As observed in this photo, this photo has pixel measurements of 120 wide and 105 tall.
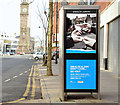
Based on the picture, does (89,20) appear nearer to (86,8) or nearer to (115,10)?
(86,8)

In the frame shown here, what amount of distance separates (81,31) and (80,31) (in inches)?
1.2

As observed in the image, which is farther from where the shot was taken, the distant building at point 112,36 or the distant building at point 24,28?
the distant building at point 24,28

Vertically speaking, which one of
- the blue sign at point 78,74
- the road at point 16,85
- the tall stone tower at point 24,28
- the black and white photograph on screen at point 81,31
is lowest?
the road at point 16,85

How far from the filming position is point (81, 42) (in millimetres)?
8266

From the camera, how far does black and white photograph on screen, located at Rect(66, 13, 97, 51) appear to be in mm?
8250

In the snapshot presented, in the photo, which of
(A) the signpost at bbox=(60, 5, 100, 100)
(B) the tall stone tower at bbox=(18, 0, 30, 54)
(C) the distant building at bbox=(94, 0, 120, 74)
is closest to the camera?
(A) the signpost at bbox=(60, 5, 100, 100)

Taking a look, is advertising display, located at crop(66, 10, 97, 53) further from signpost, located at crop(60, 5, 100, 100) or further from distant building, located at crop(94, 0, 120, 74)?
distant building, located at crop(94, 0, 120, 74)

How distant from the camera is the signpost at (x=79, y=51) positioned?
8.23 metres

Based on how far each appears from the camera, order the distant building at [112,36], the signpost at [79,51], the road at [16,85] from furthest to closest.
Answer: the distant building at [112,36] → the road at [16,85] → the signpost at [79,51]

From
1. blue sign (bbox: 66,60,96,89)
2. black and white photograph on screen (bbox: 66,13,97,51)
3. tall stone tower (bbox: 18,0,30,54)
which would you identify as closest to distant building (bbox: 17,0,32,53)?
tall stone tower (bbox: 18,0,30,54)

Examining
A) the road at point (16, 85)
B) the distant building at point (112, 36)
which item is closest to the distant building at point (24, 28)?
the distant building at point (112, 36)

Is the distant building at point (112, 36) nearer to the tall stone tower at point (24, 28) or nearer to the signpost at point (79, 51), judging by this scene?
the signpost at point (79, 51)

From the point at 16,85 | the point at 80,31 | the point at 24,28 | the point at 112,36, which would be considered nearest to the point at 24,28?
the point at 24,28

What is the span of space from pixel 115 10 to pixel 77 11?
41.0 feet
